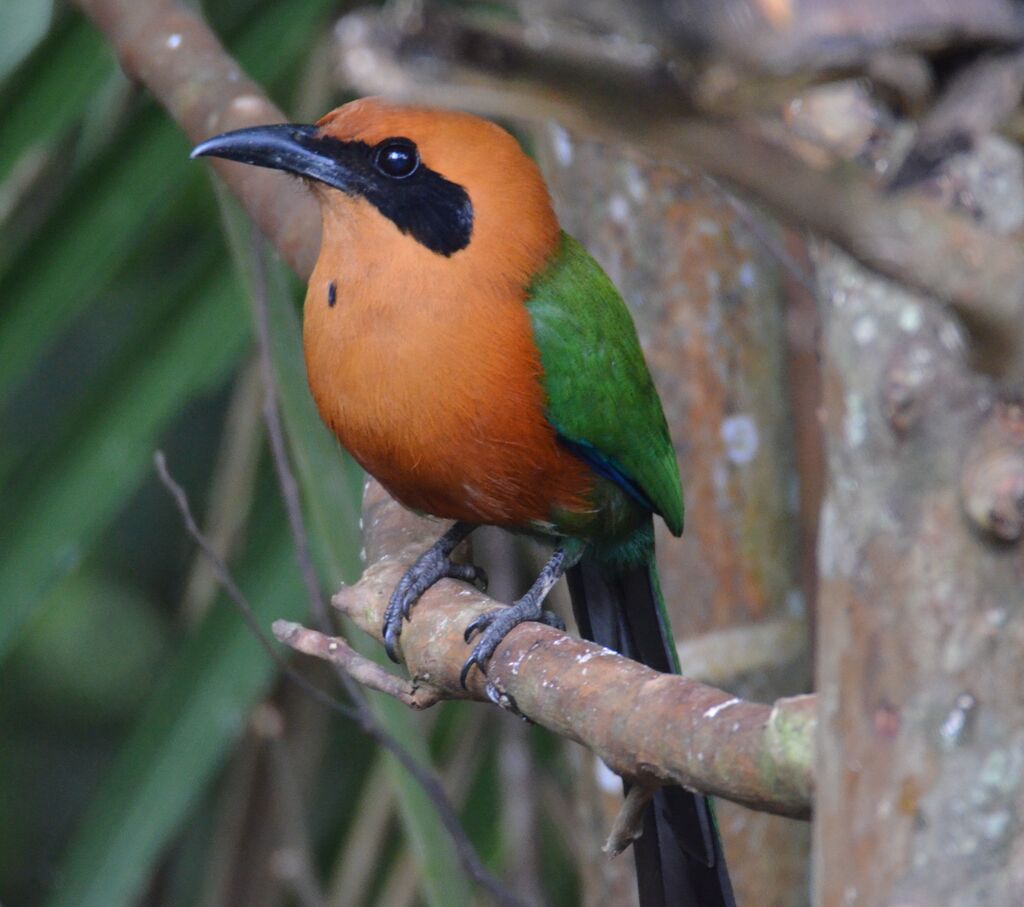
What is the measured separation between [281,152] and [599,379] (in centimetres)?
58

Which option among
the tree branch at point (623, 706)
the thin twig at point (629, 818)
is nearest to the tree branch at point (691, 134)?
the tree branch at point (623, 706)

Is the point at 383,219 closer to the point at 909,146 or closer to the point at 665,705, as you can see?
the point at 665,705

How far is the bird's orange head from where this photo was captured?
7.33 feet

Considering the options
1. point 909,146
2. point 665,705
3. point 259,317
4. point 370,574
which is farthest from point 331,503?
point 909,146

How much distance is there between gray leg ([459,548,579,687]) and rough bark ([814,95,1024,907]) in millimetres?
880

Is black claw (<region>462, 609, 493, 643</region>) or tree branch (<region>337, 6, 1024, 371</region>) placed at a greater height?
tree branch (<region>337, 6, 1024, 371</region>)

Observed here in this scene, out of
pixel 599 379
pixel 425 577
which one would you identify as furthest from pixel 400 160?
pixel 425 577

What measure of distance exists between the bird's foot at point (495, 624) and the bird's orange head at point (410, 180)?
473 mm

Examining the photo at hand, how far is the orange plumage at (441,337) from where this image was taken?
2.15 metres

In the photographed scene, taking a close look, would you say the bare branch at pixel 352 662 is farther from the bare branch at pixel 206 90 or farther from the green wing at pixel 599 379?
the bare branch at pixel 206 90

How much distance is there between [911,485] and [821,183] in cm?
23

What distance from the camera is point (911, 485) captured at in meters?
0.90

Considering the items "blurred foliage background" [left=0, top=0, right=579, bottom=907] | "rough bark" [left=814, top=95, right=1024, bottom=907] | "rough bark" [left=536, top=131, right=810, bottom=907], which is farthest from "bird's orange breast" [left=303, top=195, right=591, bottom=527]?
"rough bark" [left=814, top=95, right=1024, bottom=907]

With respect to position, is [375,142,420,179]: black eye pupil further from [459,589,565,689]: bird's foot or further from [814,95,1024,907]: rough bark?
[814,95,1024,907]: rough bark
